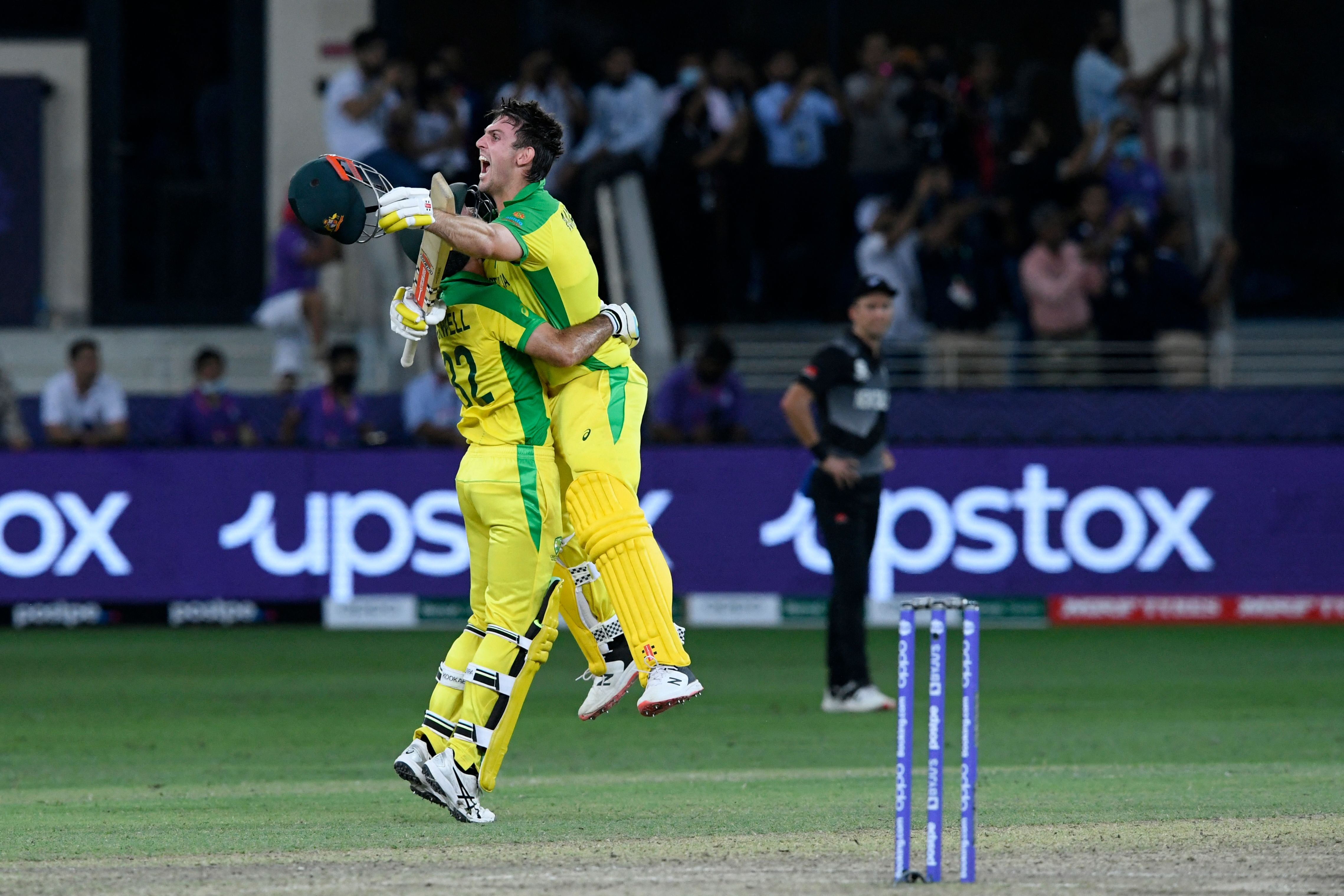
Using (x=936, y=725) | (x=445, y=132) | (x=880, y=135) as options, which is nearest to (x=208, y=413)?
(x=445, y=132)

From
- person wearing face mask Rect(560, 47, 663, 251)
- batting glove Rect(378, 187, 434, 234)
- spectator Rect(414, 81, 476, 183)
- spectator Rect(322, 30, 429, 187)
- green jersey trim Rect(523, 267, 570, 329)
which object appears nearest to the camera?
batting glove Rect(378, 187, 434, 234)

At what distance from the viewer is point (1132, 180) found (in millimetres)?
17984

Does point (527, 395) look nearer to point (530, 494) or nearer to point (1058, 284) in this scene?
point (530, 494)

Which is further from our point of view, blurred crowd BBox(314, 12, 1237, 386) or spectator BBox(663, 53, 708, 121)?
spectator BBox(663, 53, 708, 121)

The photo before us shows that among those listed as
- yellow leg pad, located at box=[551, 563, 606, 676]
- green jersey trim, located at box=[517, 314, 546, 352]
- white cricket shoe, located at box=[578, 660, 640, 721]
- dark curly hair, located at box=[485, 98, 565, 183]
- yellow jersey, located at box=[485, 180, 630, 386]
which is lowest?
white cricket shoe, located at box=[578, 660, 640, 721]

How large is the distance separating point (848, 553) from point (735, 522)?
4492 millimetres

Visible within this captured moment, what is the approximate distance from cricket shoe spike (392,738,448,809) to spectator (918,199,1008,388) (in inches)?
399

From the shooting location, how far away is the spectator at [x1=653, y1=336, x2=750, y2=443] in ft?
51.5

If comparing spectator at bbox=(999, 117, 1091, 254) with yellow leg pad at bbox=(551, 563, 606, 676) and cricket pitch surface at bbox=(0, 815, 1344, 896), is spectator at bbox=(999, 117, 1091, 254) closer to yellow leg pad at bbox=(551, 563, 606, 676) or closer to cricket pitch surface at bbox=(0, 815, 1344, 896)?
yellow leg pad at bbox=(551, 563, 606, 676)

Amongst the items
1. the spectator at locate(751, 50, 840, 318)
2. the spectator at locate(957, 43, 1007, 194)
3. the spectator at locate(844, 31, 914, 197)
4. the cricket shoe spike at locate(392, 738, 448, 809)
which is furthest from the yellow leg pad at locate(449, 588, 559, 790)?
the spectator at locate(844, 31, 914, 197)

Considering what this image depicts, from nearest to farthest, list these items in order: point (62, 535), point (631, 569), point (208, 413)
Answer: point (631, 569) → point (62, 535) → point (208, 413)

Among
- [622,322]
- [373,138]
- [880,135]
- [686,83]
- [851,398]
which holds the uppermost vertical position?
[686,83]

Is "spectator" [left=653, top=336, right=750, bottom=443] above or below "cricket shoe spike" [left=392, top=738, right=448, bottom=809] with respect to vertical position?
above

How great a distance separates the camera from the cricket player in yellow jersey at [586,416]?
7.05 metres
